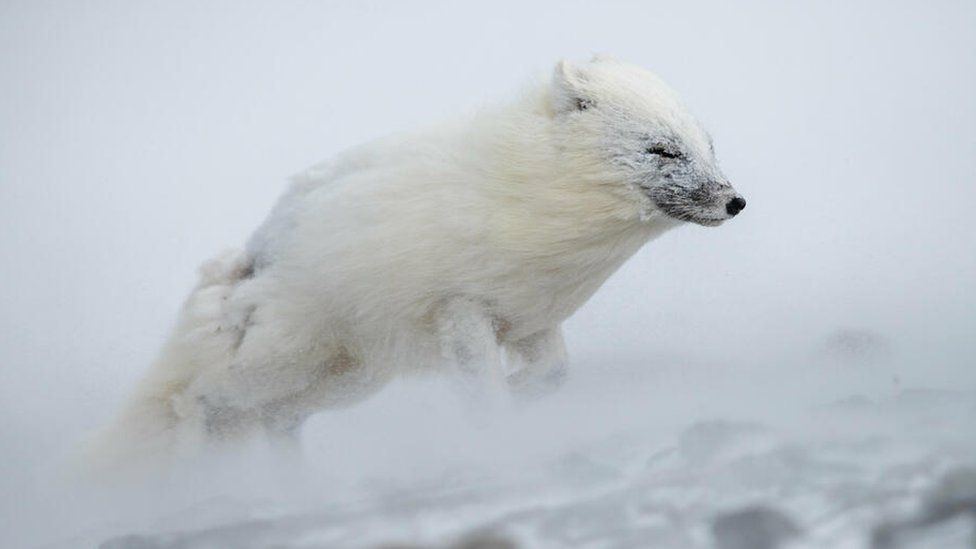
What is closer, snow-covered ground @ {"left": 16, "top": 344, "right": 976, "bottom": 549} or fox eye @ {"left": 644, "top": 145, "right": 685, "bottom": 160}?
snow-covered ground @ {"left": 16, "top": 344, "right": 976, "bottom": 549}

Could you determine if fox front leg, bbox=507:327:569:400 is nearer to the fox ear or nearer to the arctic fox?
the arctic fox

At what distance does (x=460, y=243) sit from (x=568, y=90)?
2.62ft

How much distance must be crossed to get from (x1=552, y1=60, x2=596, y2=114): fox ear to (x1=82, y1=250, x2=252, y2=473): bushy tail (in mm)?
1675

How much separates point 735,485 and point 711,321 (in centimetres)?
336

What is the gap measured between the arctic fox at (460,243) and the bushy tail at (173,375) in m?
0.01

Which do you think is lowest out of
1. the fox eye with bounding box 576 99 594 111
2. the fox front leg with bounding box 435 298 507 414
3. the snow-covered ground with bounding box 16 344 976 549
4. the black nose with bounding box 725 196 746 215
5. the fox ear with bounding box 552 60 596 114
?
the snow-covered ground with bounding box 16 344 976 549

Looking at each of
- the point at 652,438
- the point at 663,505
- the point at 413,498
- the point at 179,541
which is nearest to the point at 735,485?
the point at 663,505

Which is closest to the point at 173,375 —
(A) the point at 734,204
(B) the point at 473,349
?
(B) the point at 473,349

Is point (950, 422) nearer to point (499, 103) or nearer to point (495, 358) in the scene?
point (495, 358)

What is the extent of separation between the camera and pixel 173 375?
20.7 ft

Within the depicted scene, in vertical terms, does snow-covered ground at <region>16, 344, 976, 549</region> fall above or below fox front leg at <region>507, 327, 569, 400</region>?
below

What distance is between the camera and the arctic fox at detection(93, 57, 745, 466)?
5531 mm

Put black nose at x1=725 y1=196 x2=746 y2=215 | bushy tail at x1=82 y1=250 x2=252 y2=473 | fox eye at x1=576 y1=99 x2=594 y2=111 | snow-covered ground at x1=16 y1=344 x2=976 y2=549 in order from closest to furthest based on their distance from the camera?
snow-covered ground at x1=16 y1=344 x2=976 y2=549
black nose at x1=725 y1=196 x2=746 y2=215
fox eye at x1=576 y1=99 x2=594 y2=111
bushy tail at x1=82 y1=250 x2=252 y2=473

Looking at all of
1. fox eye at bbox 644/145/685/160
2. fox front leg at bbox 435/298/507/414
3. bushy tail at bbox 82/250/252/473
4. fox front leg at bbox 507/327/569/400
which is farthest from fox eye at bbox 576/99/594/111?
bushy tail at bbox 82/250/252/473
